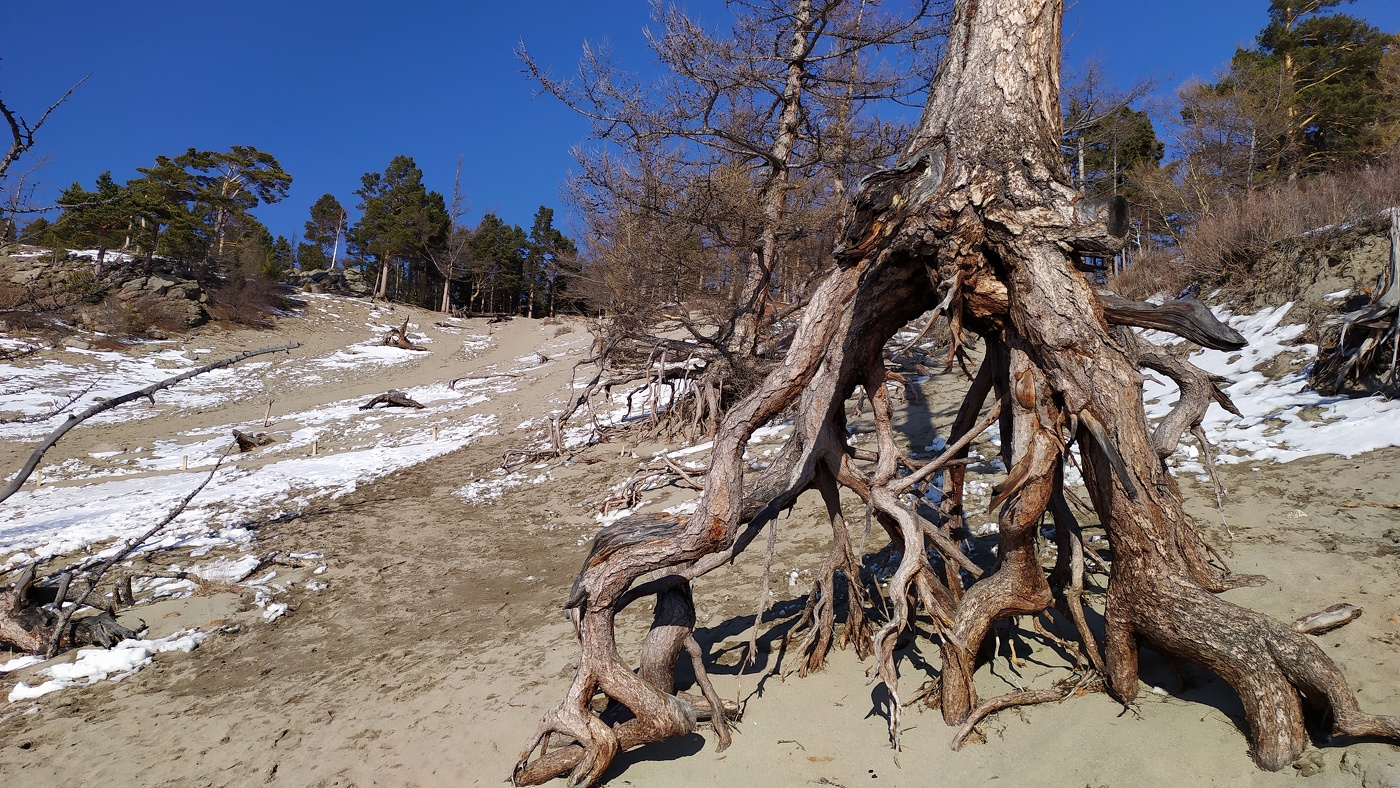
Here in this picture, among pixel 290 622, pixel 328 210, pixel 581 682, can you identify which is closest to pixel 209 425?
pixel 290 622

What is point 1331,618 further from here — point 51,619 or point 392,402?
point 392,402

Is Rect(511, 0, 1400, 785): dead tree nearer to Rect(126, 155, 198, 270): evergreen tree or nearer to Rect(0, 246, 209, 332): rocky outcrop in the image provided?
Rect(0, 246, 209, 332): rocky outcrop

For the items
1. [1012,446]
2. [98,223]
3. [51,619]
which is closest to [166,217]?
[98,223]

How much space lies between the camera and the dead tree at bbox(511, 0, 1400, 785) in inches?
116

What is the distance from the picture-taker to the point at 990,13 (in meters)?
3.54

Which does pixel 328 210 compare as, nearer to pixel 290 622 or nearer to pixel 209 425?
pixel 209 425

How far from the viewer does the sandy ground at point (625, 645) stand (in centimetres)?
289

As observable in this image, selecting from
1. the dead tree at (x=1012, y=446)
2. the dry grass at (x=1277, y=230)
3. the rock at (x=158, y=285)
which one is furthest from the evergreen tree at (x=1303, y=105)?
the rock at (x=158, y=285)

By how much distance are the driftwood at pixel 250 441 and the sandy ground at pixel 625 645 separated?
7.67 meters

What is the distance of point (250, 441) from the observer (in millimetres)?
13547

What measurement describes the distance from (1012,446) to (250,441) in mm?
14854

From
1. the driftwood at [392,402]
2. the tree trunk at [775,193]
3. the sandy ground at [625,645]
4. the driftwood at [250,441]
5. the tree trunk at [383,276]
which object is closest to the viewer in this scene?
the sandy ground at [625,645]

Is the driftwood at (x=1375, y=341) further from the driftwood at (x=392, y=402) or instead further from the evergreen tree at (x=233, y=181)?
the evergreen tree at (x=233, y=181)

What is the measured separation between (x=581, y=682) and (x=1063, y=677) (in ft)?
8.00
